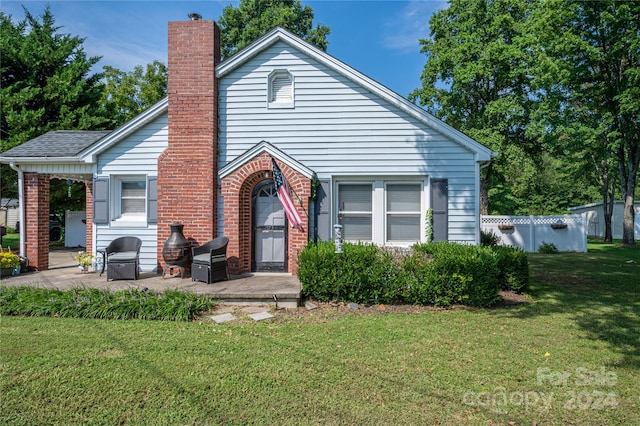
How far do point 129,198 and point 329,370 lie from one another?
7.73 meters

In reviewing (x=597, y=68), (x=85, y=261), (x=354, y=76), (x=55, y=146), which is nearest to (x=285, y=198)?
(x=354, y=76)

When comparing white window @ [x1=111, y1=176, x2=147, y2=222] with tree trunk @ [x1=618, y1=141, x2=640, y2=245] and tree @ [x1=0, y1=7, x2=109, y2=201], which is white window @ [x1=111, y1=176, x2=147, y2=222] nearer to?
tree @ [x1=0, y1=7, x2=109, y2=201]

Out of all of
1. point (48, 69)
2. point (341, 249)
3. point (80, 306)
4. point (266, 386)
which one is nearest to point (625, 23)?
point (341, 249)

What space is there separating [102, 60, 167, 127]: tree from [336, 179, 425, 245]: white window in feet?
64.8

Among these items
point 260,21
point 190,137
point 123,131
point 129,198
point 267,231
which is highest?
point 260,21

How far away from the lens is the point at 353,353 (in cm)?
448

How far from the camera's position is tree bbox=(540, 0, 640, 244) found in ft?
55.4

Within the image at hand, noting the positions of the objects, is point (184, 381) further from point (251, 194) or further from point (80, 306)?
point (251, 194)

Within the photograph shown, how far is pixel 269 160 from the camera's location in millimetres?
8289

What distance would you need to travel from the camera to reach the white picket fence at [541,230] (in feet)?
55.9

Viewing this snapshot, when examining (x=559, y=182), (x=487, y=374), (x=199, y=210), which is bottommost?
(x=487, y=374)

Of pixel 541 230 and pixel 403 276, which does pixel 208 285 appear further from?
pixel 541 230

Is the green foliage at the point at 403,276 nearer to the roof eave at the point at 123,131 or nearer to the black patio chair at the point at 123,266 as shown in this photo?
the black patio chair at the point at 123,266

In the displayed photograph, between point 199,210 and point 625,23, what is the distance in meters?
20.4
